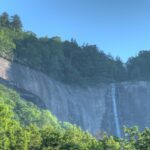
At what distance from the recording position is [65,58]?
348 ft

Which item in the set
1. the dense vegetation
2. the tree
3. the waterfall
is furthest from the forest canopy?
the dense vegetation

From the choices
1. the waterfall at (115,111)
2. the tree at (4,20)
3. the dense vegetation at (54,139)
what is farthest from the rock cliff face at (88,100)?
the dense vegetation at (54,139)

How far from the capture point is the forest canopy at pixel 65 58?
313ft

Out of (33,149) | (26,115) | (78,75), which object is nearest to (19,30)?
(78,75)

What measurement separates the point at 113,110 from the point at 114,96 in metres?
3.60

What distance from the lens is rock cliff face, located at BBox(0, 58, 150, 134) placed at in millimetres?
91875

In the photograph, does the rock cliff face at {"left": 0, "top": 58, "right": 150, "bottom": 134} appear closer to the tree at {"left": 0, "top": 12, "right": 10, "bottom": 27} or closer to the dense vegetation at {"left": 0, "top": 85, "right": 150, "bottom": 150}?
the tree at {"left": 0, "top": 12, "right": 10, "bottom": 27}

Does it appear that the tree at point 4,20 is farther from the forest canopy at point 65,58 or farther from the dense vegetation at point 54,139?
the dense vegetation at point 54,139

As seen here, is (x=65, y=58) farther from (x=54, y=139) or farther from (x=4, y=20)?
(x=54, y=139)

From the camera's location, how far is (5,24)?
110m

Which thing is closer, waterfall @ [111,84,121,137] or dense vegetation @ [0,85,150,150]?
dense vegetation @ [0,85,150,150]

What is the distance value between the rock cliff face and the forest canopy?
1657 mm

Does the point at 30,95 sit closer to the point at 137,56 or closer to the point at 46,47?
the point at 46,47

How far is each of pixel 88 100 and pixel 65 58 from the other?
8510 millimetres
